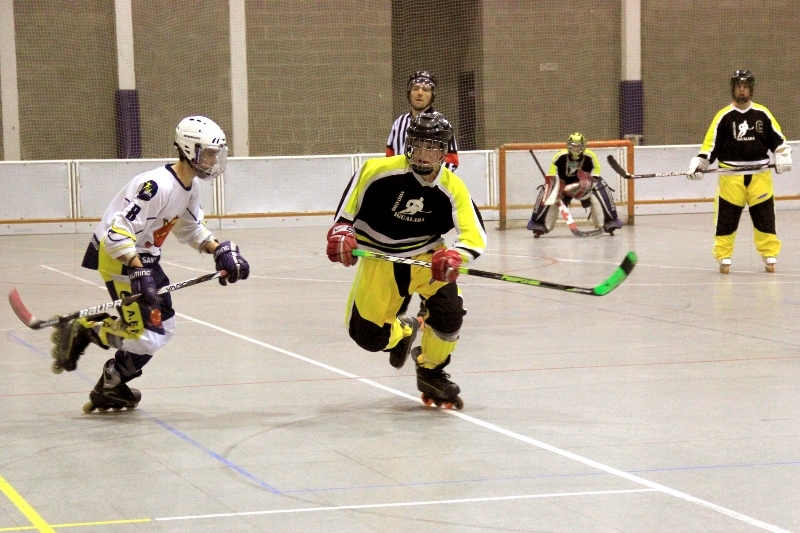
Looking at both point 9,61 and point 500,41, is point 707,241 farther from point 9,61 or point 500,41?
point 9,61

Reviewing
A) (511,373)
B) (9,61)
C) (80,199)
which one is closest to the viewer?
(511,373)

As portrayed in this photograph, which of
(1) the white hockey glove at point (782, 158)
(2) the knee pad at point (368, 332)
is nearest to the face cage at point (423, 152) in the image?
(2) the knee pad at point (368, 332)

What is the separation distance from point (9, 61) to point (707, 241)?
1213cm

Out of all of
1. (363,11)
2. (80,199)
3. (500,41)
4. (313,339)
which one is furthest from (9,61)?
(313,339)

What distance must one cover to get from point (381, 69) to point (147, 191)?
16.0 metres

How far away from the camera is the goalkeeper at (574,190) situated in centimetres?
1527

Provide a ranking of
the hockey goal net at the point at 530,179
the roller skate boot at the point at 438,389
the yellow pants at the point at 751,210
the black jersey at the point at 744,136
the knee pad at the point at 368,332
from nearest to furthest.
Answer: the roller skate boot at the point at 438,389, the knee pad at the point at 368,332, the yellow pants at the point at 751,210, the black jersey at the point at 744,136, the hockey goal net at the point at 530,179

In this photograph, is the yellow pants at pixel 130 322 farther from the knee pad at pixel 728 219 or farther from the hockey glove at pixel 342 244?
the knee pad at pixel 728 219

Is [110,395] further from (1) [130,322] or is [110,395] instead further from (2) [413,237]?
(2) [413,237]

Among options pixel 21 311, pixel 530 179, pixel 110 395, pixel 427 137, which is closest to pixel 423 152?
pixel 427 137

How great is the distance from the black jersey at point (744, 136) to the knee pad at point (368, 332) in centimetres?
634

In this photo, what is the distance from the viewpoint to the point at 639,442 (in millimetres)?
4660

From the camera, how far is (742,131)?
35.8ft

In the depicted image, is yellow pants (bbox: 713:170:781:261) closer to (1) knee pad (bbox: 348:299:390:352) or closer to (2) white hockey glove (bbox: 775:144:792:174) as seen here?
(2) white hockey glove (bbox: 775:144:792:174)
